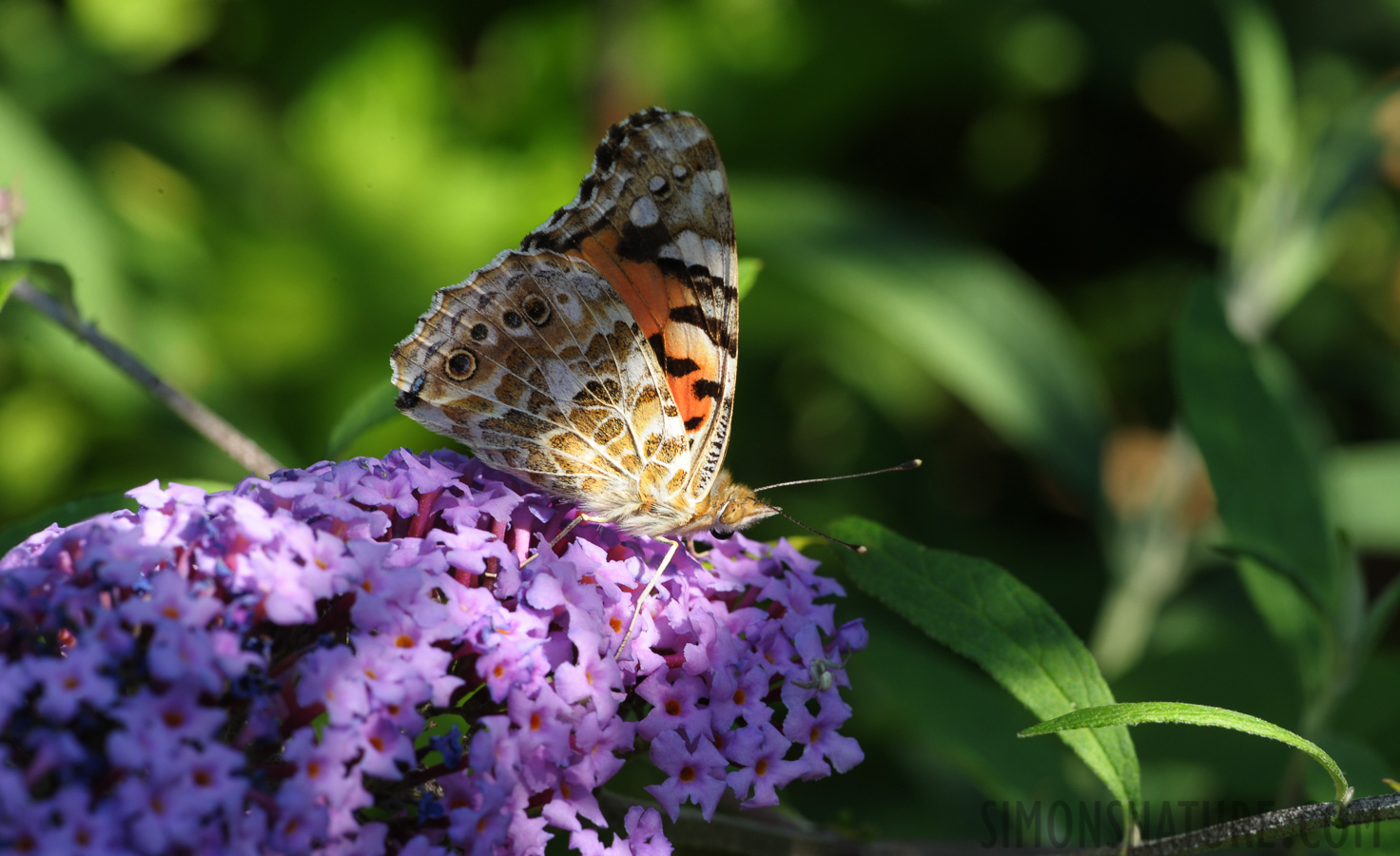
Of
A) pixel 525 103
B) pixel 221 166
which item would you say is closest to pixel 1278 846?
pixel 525 103

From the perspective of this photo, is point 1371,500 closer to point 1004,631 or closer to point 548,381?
point 1004,631

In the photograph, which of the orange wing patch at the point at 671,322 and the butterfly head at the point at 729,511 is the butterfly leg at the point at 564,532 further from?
the orange wing patch at the point at 671,322

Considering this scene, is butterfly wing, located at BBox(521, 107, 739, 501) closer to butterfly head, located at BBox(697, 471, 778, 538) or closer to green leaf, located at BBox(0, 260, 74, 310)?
butterfly head, located at BBox(697, 471, 778, 538)

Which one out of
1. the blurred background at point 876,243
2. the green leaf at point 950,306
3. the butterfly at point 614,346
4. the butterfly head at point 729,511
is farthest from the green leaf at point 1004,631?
the green leaf at point 950,306

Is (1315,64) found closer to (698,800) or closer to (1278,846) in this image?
(1278,846)

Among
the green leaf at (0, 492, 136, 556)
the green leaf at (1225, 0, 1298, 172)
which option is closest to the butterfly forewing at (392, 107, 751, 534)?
the green leaf at (0, 492, 136, 556)

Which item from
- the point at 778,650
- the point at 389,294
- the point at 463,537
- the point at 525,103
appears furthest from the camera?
the point at 525,103
